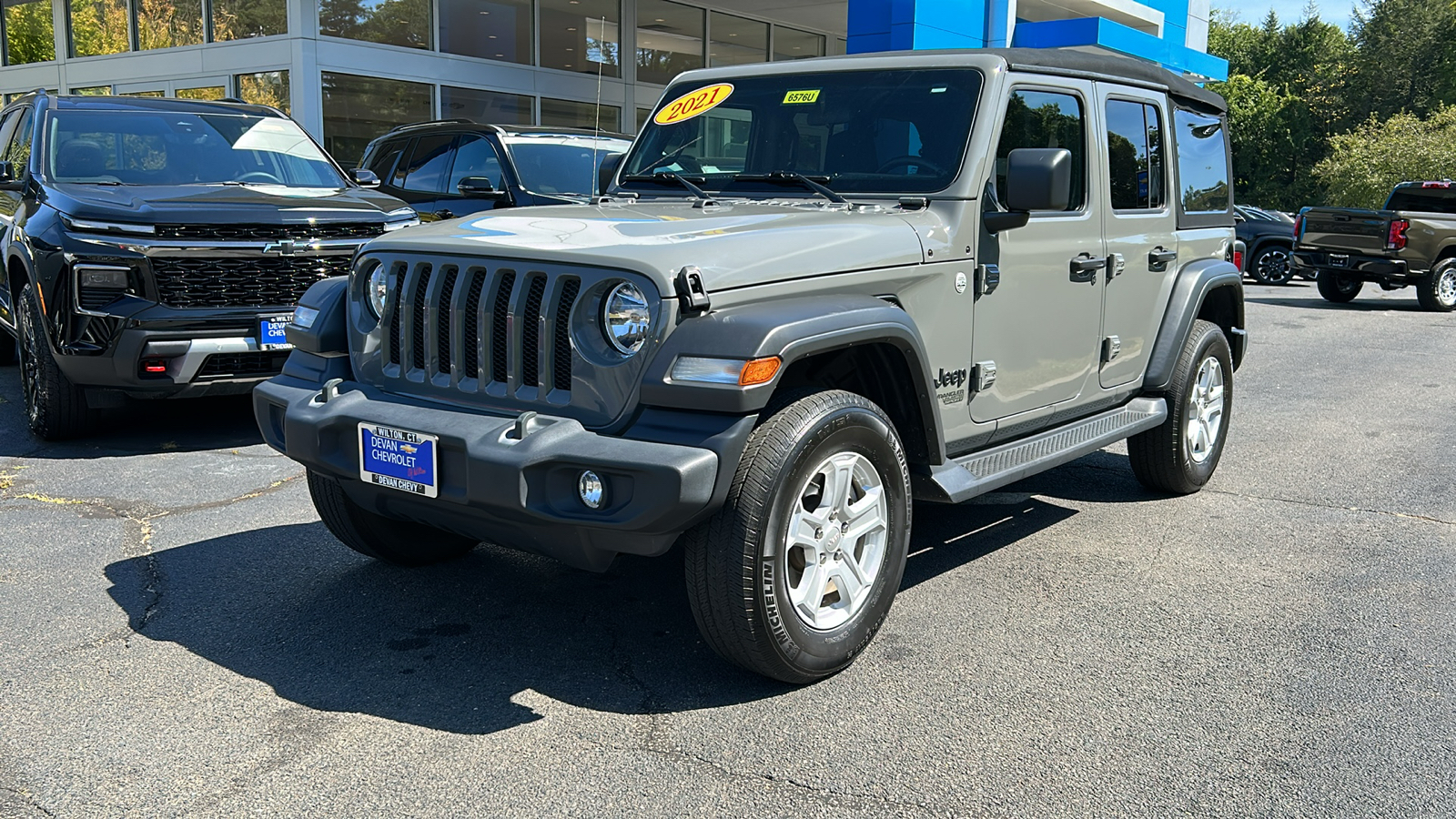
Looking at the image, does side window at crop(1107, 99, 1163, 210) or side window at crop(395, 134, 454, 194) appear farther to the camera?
side window at crop(395, 134, 454, 194)

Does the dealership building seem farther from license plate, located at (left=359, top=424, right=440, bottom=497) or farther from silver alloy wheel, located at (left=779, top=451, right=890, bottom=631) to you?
license plate, located at (left=359, top=424, right=440, bottom=497)

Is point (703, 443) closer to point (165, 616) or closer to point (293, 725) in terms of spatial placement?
point (293, 725)

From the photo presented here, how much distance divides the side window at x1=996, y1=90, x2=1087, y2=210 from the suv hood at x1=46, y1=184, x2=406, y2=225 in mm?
3941

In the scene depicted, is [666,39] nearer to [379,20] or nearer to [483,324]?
[379,20]

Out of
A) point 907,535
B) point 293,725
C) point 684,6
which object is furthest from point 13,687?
point 684,6

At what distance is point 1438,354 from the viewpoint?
12133 mm

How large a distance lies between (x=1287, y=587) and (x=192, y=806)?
3.80 metres

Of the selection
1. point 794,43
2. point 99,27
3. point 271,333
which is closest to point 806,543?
point 271,333

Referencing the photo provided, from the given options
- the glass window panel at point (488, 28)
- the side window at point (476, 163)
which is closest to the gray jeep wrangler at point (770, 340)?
the side window at point (476, 163)

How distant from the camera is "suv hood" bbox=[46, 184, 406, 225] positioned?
617 centimetres

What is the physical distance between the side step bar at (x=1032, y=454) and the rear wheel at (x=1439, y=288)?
47.2ft

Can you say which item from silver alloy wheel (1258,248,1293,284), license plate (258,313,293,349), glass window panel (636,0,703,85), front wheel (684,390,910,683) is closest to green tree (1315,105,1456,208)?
silver alloy wheel (1258,248,1293,284)

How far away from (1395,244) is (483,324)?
17016 millimetres

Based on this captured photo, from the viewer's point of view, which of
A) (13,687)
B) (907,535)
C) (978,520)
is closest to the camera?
(13,687)
